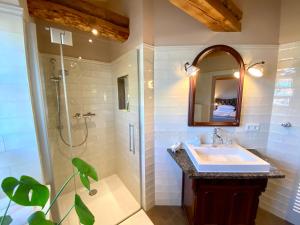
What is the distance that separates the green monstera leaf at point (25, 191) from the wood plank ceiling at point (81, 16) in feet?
5.02

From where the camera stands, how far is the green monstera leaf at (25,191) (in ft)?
1.99

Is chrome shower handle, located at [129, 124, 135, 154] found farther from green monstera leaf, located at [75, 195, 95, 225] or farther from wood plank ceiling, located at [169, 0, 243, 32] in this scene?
wood plank ceiling, located at [169, 0, 243, 32]

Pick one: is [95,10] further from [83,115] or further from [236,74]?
[236,74]

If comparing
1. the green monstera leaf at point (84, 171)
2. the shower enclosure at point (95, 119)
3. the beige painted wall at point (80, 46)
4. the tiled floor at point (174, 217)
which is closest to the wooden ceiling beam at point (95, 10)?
the shower enclosure at point (95, 119)

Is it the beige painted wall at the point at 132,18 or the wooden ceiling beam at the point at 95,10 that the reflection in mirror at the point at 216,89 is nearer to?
the beige painted wall at the point at 132,18

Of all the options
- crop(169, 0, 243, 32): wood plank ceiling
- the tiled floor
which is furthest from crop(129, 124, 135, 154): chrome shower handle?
crop(169, 0, 243, 32): wood plank ceiling

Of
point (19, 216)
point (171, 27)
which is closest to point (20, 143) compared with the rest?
point (19, 216)

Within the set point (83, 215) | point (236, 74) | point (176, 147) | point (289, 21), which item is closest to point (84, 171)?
point (83, 215)

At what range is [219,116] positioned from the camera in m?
1.80

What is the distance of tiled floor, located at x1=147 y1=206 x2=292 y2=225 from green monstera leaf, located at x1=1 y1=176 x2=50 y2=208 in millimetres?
1574

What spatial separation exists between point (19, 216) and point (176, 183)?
1601mm

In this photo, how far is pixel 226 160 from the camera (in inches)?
63.7

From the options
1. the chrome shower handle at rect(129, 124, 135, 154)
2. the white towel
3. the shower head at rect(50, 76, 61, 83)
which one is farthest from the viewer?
the chrome shower handle at rect(129, 124, 135, 154)

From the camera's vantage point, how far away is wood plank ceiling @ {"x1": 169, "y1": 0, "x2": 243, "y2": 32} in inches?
48.8
